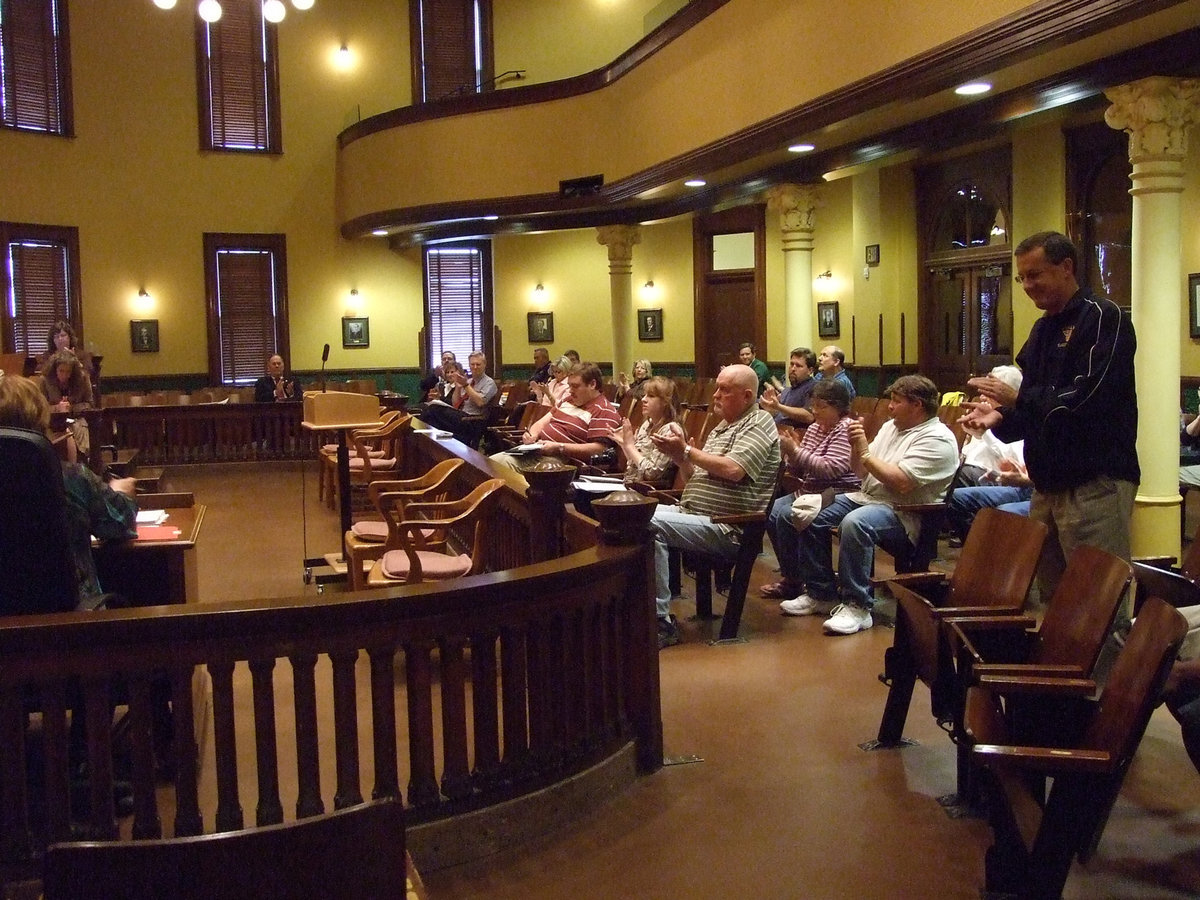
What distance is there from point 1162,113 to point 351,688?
553 cm

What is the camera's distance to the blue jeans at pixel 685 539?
5008 millimetres

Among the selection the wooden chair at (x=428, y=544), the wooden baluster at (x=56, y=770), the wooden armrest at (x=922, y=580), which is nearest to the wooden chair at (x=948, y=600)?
the wooden armrest at (x=922, y=580)

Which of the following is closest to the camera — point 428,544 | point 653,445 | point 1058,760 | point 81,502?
point 1058,760

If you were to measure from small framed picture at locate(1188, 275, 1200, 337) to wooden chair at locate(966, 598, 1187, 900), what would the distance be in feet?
23.3

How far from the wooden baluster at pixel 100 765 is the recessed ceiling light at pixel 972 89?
6.24 m

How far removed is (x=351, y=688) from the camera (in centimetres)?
288

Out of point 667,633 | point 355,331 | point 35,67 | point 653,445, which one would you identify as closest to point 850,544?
point 667,633

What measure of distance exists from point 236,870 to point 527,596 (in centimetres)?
177

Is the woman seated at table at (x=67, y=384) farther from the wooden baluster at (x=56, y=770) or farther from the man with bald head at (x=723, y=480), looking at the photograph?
the wooden baluster at (x=56, y=770)

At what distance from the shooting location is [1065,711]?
9.16 feet

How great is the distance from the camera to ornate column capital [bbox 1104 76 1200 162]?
248 inches

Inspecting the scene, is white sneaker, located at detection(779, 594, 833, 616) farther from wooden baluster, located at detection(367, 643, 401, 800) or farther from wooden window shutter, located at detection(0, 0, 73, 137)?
wooden window shutter, located at detection(0, 0, 73, 137)

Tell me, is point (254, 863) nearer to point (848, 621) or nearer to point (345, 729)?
point (345, 729)

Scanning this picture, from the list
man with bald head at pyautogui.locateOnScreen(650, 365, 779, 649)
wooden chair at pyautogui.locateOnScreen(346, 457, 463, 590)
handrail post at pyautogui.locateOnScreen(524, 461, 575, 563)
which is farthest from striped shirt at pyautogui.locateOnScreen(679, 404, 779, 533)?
wooden chair at pyautogui.locateOnScreen(346, 457, 463, 590)
